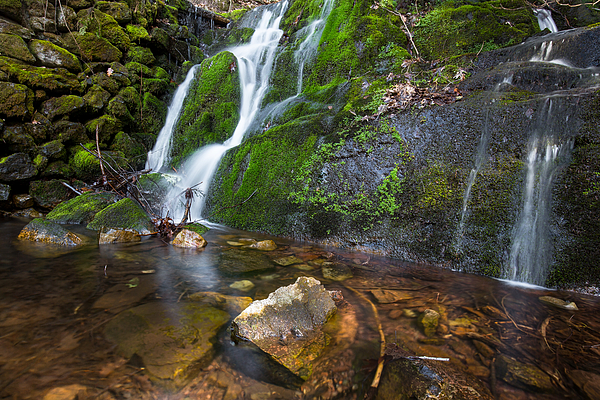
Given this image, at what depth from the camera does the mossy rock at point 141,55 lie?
11086 mm

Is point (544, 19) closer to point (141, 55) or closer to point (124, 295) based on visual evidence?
point (124, 295)

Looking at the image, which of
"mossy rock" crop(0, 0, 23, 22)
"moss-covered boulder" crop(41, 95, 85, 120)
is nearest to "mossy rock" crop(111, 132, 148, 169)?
"moss-covered boulder" crop(41, 95, 85, 120)

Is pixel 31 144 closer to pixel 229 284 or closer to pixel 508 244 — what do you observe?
pixel 229 284

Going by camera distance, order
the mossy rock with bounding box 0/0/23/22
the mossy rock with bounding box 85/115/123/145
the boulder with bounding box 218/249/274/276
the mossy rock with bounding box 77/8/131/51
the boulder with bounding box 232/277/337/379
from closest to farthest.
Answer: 1. the boulder with bounding box 232/277/337/379
2. the boulder with bounding box 218/249/274/276
3. the mossy rock with bounding box 0/0/23/22
4. the mossy rock with bounding box 85/115/123/145
5. the mossy rock with bounding box 77/8/131/51

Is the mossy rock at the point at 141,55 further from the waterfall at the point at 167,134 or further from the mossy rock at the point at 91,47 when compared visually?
the waterfall at the point at 167,134

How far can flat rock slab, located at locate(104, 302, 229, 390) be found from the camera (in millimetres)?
1631

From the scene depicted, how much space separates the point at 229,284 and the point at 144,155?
897 cm

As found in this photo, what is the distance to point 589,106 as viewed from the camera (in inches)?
132

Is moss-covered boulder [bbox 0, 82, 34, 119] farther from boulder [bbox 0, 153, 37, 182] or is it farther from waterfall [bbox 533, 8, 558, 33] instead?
waterfall [bbox 533, 8, 558, 33]

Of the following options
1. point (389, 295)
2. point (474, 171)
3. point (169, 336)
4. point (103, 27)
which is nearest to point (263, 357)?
point (169, 336)

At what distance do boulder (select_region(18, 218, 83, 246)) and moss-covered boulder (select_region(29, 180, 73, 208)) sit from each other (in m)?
3.73

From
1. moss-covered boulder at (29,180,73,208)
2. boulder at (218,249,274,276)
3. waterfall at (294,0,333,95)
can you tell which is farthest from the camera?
waterfall at (294,0,333,95)

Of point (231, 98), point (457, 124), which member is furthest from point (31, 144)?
point (457, 124)

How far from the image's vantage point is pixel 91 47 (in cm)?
991
